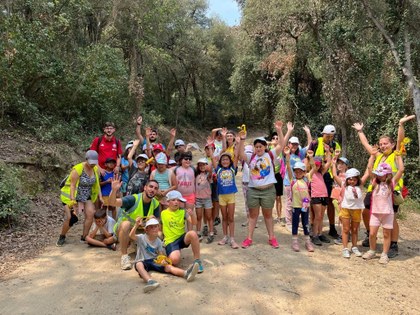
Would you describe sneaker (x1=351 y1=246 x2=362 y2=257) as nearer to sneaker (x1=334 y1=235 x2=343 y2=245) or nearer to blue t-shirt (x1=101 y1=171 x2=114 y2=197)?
sneaker (x1=334 y1=235 x2=343 y2=245)

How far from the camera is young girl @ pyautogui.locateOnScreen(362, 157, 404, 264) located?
5633 millimetres

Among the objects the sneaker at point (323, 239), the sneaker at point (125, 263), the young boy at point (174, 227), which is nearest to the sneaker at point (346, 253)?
the sneaker at point (323, 239)

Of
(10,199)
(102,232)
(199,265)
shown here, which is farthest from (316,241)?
(10,199)

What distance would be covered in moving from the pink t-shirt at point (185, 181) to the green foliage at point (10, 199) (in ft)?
9.93

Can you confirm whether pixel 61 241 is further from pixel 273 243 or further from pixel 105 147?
pixel 273 243

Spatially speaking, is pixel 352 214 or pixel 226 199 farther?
pixel 226 199

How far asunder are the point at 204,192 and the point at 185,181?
0.41m

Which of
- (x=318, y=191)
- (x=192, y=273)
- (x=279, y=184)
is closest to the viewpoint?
(x=192, y=273)

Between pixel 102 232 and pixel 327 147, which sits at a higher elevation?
pixel 327 147

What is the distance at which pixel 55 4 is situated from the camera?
12.1 metres

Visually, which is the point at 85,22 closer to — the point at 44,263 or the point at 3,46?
the point at 3,46

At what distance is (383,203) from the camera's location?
563cm

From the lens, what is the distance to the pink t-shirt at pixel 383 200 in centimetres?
563

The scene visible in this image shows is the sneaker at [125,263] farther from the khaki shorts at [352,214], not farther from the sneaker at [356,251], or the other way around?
the sneaker at [356,251]
